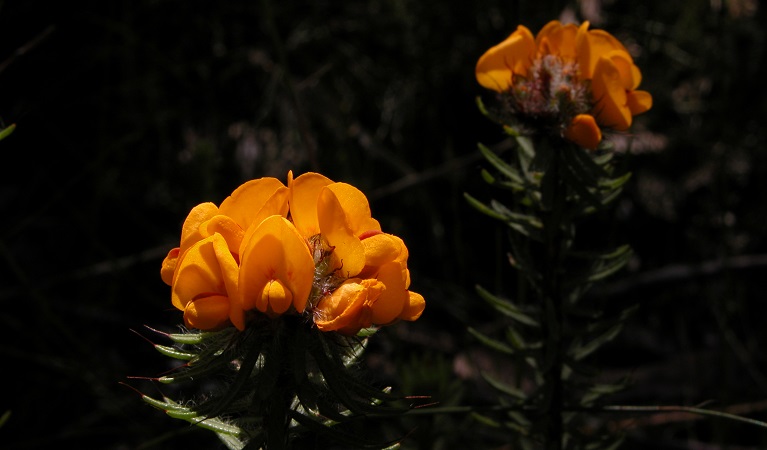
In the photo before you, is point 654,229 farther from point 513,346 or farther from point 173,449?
point 173,449

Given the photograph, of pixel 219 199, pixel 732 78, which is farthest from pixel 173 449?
pixel 732 78

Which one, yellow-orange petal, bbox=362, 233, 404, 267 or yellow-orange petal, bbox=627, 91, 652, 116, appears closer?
yellow-orange petal, bbox=362, 233, 404, 267

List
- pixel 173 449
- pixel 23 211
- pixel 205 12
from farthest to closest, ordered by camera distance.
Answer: pixel 205 12, pixel 23 211, pixel 173 449

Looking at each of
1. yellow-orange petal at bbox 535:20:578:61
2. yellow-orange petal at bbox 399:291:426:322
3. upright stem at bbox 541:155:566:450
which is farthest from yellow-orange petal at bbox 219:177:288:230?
yellow-orange petal at bbox 535:20:578:61

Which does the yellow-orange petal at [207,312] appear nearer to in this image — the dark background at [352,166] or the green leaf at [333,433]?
the green leaf at [333,433]

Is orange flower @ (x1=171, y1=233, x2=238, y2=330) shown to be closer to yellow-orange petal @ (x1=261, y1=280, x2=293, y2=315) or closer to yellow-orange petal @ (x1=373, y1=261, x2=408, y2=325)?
yellow-orange petal @ (x1=261, y1=280, x2=293, y2=315)

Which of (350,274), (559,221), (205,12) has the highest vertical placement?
(205,12)

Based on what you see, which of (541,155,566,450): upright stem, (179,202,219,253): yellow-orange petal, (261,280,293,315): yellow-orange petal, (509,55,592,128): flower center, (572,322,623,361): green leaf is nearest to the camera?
(261,280,293,315): yellow-orange petal
